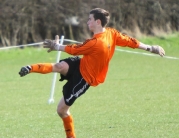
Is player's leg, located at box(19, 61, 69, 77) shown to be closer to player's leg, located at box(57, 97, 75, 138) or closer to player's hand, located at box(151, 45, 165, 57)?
player's leg, located at box(57, 97, 75, 138)

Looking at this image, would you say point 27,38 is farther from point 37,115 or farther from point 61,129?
point 61,129

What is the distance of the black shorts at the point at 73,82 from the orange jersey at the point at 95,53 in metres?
0.06

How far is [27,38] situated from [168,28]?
910 cm

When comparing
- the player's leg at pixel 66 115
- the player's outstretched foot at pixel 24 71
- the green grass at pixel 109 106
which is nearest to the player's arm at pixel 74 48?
the player's outstretched foot at pixel 24 71

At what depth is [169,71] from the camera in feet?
71.4

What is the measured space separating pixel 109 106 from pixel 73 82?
4.91 meters

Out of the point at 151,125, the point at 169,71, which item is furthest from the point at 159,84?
the point at 151,125

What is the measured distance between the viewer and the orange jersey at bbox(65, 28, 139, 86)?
8109 millimetres

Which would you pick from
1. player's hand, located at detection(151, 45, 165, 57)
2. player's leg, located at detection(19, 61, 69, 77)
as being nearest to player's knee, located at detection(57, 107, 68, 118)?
player's leg, located at detection(19, 61, 69, 77)

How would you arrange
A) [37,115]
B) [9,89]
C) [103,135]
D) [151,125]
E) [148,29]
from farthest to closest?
1. [148,29]
2. [9,89]
3. [37,115]
4. [151,125]
5. [103,135]

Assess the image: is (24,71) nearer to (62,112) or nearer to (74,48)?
(74,48)

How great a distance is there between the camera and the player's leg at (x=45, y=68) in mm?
7699

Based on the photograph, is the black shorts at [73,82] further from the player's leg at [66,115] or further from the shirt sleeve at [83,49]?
the shirt sleeve at [83,49]

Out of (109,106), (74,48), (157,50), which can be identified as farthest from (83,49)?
(109,106)
